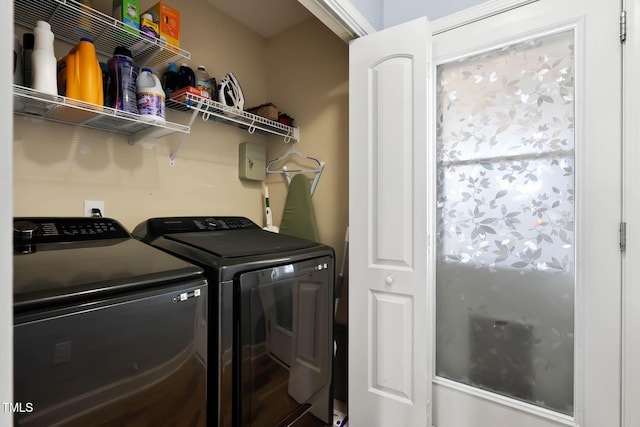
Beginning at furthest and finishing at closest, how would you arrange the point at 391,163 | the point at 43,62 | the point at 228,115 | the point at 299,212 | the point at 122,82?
the point at 299,212 < the point at 228,115 < the point at 391,163 < the point at 122,82 < the point at 43,62

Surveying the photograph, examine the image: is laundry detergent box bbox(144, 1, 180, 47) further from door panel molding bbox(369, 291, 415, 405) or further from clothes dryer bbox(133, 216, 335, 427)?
door panel molding bbox(369, 291, 415, 405)

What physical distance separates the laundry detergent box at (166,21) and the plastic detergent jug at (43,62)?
0.47 meters

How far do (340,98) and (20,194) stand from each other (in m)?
1.77

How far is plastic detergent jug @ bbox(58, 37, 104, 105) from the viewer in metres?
1.21

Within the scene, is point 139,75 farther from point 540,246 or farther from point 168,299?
point 540,246

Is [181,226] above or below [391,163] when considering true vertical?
below

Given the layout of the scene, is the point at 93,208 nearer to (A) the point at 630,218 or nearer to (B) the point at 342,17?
(B) the point at 342,17

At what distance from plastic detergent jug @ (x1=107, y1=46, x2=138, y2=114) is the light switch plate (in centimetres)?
88

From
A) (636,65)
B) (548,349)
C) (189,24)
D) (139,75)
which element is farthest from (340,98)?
(548,349)

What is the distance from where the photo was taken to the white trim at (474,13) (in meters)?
1.40

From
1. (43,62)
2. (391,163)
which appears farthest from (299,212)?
(43,62)

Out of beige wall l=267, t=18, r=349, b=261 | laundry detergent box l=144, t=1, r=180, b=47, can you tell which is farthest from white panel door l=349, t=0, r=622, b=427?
laundry detergent box l=144, t=1, r=180, b=47

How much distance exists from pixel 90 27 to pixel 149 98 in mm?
376

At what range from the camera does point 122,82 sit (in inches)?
52.0
